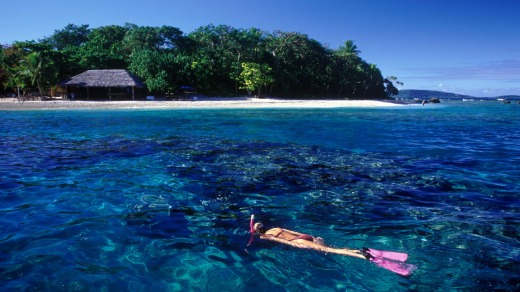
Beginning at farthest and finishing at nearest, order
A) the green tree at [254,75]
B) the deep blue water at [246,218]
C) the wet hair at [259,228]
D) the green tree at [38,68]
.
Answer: the green tree at [254,75] < the green tree at [38,68] < the wet hair at [259,228] < the deep blue water at [246,218]

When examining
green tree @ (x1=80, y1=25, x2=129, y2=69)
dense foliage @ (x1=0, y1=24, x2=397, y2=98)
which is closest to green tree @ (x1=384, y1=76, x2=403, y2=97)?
dense foliage @ (x1=0, y1=24, x2=397, y2=98)

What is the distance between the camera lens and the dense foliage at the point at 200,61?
33688 millimetres

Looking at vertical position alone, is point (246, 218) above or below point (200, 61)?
below

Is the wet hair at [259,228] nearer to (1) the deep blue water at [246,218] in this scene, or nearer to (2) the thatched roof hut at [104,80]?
(1) the deep blue water at [246,218]

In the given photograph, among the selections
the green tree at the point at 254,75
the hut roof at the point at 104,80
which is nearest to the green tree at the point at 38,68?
the hut roof at the point at 104,80

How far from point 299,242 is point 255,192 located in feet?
7.36

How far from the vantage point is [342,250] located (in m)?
3.67

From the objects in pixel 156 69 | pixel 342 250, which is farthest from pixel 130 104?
pixel 342 250

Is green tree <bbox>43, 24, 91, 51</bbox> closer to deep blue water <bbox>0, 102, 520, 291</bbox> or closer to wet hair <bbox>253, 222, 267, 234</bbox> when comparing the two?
deep blue water <bbox>0, 102, 520, 291</bbox>

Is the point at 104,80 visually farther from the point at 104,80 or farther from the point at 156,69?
the point at 156,69

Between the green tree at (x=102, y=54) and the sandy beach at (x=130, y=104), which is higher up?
the green tree at (x=102, y=54)

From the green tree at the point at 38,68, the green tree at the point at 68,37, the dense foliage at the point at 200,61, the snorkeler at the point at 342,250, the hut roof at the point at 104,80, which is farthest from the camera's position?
the green tree at the point at 68,37

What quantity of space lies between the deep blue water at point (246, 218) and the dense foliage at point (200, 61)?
28168 mm

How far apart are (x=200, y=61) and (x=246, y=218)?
36.3 m
